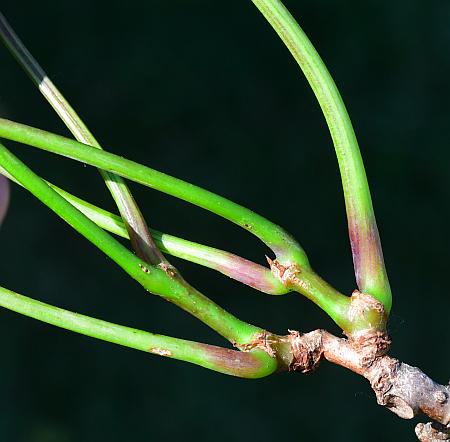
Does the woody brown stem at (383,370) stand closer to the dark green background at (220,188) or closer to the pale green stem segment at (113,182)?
the pale green stem segment at (113,182)

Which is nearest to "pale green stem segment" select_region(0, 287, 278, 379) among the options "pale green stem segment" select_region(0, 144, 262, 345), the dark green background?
"pale green stem segment" select_region(0, 144, 262, 345)

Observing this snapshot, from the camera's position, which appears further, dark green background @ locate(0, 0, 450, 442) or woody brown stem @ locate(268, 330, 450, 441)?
dark green background @ locate(0, 0, 450, 442)

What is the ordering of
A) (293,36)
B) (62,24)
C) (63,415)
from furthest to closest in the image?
1. (62,24)
2. (63,415)
3. (293,36)

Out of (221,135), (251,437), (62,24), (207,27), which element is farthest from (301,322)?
(62,24)

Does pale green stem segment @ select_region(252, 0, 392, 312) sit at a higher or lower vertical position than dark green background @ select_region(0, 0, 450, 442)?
lower

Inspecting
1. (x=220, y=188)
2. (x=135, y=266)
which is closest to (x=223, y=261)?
(x=135, y=266)

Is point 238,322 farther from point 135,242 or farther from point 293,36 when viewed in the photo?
point 293,36

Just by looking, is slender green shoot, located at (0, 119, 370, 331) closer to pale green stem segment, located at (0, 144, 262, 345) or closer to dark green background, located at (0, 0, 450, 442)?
pale green stem segment, located at (0, 144, 262, 345)
